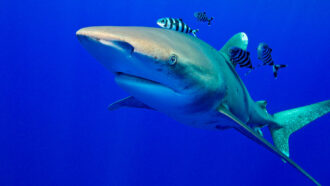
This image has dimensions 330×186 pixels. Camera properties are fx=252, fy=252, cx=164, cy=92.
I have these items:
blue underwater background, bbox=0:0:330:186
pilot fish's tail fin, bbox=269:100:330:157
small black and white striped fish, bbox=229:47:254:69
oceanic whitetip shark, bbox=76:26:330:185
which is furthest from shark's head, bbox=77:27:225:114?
blue underwater background, bbox=0:0:330:186

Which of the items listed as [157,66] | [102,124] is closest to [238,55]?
[157,66]

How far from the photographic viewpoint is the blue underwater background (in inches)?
337

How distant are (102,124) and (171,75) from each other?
9.25m

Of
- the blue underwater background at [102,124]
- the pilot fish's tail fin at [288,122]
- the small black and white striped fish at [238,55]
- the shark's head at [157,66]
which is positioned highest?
the blue underwater background at [102,124]

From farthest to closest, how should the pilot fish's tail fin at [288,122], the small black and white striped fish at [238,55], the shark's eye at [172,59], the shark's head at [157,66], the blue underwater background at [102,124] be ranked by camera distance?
the blue underwater background at [102,124] < the pilot fish's tail fin at [288,122] < the small black and white striped fish at [238,55] < the shark's eye at [172,59] < the shark's head at [157,66]

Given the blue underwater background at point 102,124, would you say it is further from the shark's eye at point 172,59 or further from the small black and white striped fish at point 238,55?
the shark's eye at point 172,59

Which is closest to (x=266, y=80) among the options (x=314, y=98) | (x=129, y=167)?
(x=314, y=98)

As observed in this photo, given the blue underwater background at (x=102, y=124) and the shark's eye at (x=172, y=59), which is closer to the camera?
the shark's eye at (x=172, y=59)

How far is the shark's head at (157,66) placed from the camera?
1.30 metres

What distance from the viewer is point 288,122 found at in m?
3.36

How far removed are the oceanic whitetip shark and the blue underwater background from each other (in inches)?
286

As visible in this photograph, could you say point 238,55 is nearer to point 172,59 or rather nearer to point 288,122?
point 288,122

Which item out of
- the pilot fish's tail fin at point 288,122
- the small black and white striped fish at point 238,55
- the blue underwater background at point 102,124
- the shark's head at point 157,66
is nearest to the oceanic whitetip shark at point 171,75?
the shark's head at point 157,66

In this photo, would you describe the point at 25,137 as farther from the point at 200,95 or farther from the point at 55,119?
the point at 200,95
